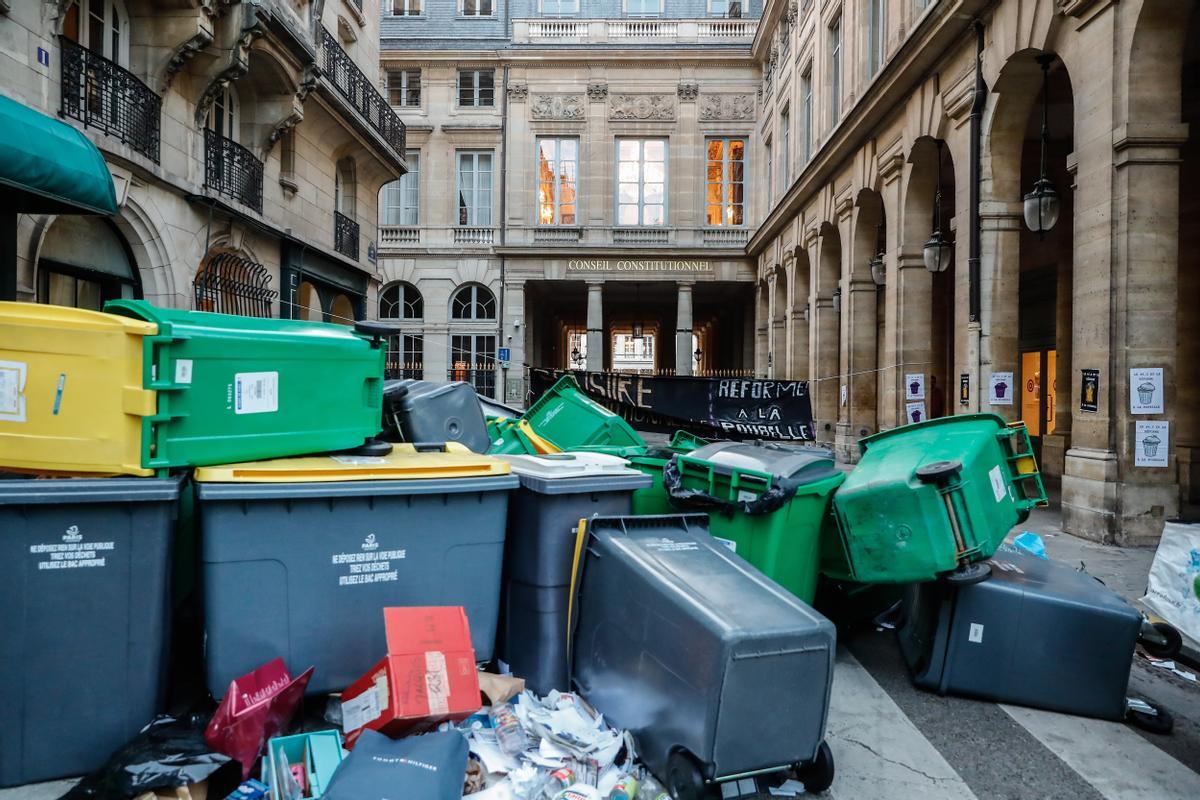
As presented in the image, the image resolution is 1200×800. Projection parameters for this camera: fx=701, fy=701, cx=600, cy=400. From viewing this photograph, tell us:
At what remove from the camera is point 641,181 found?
1121 inches

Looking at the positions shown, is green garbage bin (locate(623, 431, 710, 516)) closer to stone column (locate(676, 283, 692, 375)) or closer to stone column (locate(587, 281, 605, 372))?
stone column (locate(587, 281, 605, 372))

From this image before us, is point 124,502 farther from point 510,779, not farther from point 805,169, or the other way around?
point 805,169

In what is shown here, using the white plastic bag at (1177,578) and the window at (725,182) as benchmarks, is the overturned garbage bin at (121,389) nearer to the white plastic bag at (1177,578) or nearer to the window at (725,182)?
the white plastic bag at (1177,578)

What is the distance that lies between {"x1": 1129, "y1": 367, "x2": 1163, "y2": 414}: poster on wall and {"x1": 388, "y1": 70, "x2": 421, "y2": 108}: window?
27542 mm

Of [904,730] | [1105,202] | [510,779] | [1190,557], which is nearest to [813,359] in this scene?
[1105,202]

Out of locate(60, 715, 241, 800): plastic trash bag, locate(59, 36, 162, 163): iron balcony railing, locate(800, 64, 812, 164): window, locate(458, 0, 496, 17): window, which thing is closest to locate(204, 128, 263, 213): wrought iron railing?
locate(59, 36, 162, 163): iron balcony railing

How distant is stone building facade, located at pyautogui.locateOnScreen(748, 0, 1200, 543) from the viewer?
750cm

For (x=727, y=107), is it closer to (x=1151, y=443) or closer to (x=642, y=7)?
(x=642, y=7)

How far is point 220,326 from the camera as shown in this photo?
343cm

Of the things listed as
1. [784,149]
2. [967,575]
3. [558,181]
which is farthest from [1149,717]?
[558,181]

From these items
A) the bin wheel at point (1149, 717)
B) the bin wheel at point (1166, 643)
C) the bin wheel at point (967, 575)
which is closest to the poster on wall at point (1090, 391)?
the bin wheel at point (1166, 643)

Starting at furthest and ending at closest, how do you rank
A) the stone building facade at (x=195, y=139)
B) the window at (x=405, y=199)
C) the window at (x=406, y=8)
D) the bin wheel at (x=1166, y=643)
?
the window at (x=406, y=8)
the window at (x=405, y=199)
the stone building facade at (x=195, y=139)
the bin wheel at (x=1166, y=643)

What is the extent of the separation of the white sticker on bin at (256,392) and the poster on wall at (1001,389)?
9.83m

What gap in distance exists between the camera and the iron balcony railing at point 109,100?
7.83m
